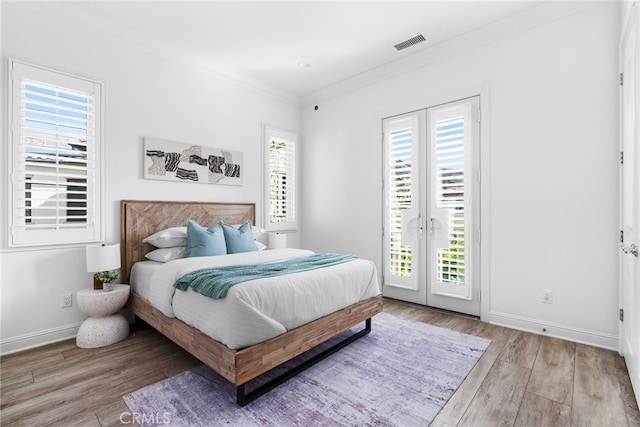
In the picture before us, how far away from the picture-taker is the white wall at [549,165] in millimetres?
2590

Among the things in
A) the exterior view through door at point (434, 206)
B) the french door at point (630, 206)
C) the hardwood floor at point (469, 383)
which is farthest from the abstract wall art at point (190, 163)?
the french door at point (630, 206)

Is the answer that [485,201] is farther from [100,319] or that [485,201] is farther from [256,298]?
[100,319]

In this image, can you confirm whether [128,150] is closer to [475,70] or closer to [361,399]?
[361,399]

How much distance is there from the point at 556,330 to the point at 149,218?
4.11 meters

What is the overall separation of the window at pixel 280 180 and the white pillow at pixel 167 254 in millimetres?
1533

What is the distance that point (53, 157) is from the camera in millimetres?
2727

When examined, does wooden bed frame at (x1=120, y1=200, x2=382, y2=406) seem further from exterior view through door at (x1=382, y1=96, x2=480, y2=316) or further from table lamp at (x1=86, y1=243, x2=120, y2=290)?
exterior view through door at (x1=382, y1=96, x2=480, y2=316)

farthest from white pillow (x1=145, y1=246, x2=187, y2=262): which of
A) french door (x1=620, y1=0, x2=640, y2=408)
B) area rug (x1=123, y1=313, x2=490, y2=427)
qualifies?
french door (x1=620, y1=0, x2=640, y2=408)

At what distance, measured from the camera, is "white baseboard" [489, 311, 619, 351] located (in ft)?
8.40

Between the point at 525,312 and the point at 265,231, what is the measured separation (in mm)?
3136

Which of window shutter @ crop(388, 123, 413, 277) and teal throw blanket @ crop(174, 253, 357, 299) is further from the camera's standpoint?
window shutter @ crop(388, 123, 413, 277)

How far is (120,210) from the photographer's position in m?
3.14

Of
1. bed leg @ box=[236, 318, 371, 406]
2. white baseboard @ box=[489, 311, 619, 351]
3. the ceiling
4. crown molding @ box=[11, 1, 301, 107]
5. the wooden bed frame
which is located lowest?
bed leg @ box=[236, 318, 371, 406]

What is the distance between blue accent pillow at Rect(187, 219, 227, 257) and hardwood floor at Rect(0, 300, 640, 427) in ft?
2.76
